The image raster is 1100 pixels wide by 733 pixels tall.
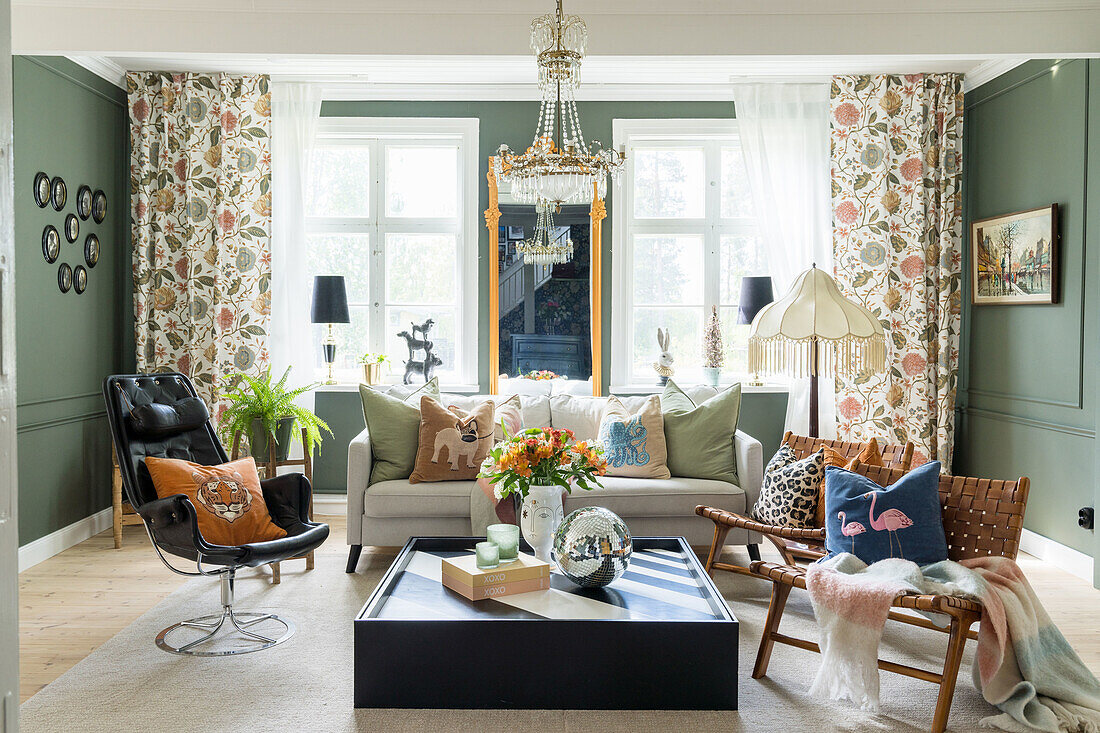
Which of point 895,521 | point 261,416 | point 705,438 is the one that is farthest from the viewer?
point 705,438

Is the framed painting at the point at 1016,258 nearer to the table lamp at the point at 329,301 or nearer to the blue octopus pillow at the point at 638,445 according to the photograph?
the blue octopus pillow at the point at 638,445

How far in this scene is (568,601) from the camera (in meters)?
2.62

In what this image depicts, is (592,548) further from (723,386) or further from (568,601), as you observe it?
(723,386)

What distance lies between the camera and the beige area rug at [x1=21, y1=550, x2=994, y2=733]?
2428 millimetres

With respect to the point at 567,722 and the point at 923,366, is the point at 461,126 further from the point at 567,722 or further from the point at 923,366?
the point at 567,722

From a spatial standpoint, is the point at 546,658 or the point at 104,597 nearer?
the point at 546,658

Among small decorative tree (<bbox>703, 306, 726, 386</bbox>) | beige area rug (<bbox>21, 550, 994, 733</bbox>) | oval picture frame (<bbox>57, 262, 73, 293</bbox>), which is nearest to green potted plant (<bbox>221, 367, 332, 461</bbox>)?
beige area rug (<bbox>21, 550, 994, 733</bbox>)

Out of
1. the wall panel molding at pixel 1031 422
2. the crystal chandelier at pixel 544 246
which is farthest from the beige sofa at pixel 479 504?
the crystal chandelier at pixel 544 246

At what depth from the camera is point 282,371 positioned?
513 cm

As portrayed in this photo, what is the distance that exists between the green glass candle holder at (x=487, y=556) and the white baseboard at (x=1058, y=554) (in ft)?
9.42

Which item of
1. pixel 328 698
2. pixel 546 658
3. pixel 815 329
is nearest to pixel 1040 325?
pixel 815 329

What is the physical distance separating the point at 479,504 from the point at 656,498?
0.86 metres

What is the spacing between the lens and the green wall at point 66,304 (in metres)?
4.04

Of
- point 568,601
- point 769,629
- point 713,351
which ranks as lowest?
point 769,629
